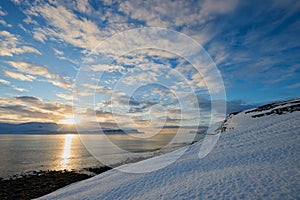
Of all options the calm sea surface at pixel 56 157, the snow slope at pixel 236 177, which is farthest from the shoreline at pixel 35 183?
the snow slope at pixel 236 177

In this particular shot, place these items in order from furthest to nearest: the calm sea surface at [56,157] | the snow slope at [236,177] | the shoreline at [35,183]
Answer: the calm sea surface at [56,157] → the shoreline at [35,183] → the snow slope at [236,177]

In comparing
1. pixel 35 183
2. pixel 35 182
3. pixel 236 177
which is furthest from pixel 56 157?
pixel 236 177

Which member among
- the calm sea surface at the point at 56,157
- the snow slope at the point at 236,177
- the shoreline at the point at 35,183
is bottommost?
the shoreline at the point at 35,183

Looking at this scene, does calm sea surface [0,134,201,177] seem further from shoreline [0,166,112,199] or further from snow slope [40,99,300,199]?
snow slope [40,99,300,199]

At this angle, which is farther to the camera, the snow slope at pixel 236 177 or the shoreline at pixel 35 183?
the shoreline at pixel 35 183

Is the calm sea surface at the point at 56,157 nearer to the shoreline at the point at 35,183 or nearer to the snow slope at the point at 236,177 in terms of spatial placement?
the shoreline at the point at 35,183

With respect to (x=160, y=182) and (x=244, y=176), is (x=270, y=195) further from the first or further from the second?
(x=160, y=182)

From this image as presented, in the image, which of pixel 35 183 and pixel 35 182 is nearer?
pixel 35 183

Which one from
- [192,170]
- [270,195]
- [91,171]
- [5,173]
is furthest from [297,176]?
[5,173]

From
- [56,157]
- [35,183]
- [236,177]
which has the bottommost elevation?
[35,183]

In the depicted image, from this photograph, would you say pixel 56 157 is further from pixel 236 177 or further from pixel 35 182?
pixel 236 177

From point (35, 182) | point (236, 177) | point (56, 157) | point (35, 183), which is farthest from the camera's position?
point (56, 157)

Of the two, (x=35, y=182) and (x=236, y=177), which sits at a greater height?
(x=236, y=177)

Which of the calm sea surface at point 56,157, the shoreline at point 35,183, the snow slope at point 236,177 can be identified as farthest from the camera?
the calm sea surface at point 56,157
